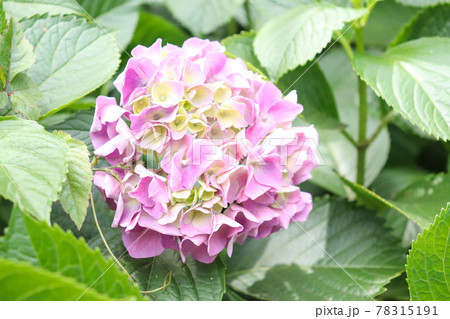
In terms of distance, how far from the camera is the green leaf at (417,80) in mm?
874

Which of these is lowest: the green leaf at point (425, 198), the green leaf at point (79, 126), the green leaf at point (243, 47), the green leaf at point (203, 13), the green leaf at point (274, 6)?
the green leaf at point (425, 198)

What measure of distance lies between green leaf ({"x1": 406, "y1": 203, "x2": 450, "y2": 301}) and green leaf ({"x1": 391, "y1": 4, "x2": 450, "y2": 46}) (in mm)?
548

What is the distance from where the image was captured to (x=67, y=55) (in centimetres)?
92

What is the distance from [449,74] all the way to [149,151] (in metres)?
0.57

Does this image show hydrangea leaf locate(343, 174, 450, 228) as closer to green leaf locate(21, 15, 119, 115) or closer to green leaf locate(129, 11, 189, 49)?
green leaf locate(21, 15, 119, 115)

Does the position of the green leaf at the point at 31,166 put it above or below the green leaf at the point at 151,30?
above

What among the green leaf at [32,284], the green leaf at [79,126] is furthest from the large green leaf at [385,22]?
the green leaf at [32,284]

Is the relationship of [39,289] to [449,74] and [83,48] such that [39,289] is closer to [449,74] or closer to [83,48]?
[83,48]

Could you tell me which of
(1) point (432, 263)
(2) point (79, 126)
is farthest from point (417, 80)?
(2) point (79, 126)

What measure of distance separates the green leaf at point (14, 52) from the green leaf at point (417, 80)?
0.59 m

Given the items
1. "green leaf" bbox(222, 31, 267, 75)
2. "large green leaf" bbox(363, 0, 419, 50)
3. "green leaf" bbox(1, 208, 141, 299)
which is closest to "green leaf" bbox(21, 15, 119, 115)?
"green leaf" bbox(222, 31, 267, 75)

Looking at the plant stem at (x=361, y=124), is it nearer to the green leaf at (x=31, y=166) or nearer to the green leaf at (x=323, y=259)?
the green leaf at (x=323, y=259)

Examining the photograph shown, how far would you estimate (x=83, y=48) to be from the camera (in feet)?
3.05

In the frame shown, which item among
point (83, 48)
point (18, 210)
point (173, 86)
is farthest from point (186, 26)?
point (18, 210)
